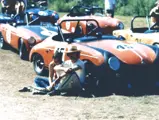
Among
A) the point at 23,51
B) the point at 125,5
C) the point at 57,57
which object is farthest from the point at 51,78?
the point at 125,5

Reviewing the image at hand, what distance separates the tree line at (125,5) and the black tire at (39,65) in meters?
17.0

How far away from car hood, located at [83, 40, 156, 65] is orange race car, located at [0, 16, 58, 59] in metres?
3.03

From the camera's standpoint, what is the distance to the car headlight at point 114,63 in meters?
8.98

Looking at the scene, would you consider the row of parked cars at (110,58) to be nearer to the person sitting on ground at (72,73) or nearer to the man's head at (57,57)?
the man's head at (57,57)

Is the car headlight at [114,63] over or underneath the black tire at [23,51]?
over

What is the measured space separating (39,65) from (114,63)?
256 cm

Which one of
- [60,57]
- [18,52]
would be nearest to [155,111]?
[60,57]

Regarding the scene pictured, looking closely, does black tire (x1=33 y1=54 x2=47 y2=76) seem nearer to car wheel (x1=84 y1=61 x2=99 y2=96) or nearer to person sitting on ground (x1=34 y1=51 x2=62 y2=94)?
person sitting on ground (x1=34 y1=51 x2=62 y2=94)

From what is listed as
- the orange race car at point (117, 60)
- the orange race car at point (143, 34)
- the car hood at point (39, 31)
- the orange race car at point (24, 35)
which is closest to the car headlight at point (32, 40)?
the orange race car at point (24, 35)

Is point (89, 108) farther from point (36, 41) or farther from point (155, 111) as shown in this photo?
point (36, 41)

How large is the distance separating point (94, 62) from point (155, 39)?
9.21ft

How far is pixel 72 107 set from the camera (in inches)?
313

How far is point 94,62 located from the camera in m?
9.09

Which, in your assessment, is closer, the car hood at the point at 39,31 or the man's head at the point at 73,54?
the man's head at the point at 73,54
